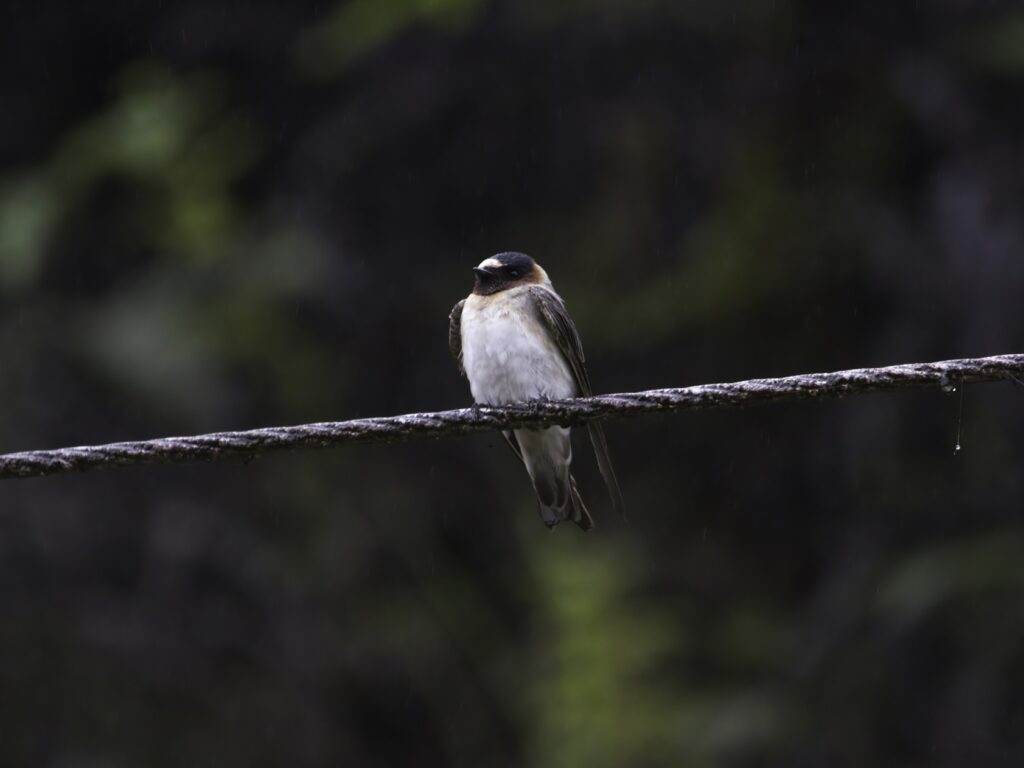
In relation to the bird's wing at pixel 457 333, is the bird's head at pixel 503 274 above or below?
above

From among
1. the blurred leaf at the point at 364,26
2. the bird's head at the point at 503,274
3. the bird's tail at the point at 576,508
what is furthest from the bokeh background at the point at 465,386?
the bird's head at the point at 503,274

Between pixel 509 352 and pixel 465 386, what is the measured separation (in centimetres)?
370

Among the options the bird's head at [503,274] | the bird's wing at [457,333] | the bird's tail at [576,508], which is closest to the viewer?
the bird's tail at [576,508]

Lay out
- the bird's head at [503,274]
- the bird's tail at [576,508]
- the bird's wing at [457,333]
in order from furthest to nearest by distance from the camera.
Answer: the bird's wing at [457,333] → the bird's head at [503,274] → the bird's tail at [576,508]

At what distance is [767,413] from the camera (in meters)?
9.73

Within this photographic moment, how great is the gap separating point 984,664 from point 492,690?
4029mm

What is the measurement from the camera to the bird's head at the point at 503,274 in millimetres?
6137

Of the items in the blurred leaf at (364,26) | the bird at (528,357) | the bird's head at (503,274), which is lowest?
the bird at (528,357)

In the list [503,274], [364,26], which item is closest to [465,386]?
[364,26]

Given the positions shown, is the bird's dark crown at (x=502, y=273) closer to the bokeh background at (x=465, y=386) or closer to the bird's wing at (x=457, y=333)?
the bird's wing at (x=457, y=333)

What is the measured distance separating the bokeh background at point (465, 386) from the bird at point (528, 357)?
2.40m

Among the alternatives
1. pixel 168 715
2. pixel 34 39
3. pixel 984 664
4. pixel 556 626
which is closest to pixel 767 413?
pixel 556 626

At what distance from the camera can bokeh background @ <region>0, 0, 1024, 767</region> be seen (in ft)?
26.3

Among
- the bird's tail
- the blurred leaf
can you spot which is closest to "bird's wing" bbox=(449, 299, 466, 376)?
the bird's tail
